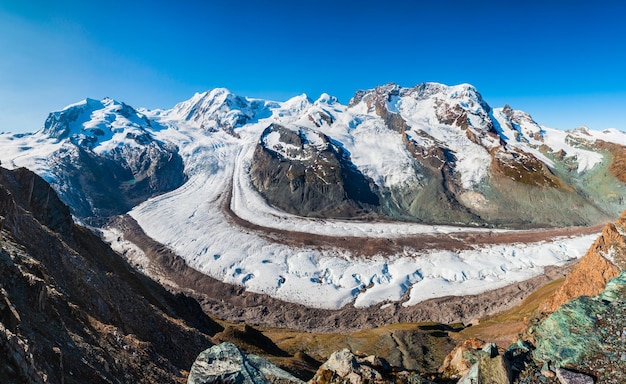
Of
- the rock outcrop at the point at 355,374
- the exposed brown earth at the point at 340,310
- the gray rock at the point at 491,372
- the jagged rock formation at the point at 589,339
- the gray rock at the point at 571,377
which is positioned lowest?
the exposed brown earth at the point at 340,310

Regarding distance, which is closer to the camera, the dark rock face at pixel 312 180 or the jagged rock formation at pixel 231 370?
the jagged rock formation at pixel 231 370

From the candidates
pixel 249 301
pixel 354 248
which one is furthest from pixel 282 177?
pixel 249 301

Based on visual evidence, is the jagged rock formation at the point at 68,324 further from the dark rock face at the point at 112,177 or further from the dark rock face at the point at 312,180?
the dark rock face at the point at 112,177

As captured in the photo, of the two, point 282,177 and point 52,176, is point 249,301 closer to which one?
point 282,177

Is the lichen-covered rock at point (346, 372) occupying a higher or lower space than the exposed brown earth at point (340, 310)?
higher

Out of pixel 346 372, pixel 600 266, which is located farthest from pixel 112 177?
pixel 346 372

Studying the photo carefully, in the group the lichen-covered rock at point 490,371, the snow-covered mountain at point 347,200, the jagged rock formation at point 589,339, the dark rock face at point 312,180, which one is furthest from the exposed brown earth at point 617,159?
the lichen-covered rock at point 490,371
